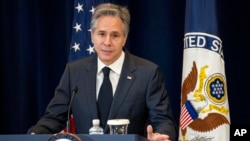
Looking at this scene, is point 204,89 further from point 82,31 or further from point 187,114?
point 82,31

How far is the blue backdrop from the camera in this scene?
4.89 meters

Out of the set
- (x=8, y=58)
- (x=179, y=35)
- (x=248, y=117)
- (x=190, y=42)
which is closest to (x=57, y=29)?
(x=8, y=58)

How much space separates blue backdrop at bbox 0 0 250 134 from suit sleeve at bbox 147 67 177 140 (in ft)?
5.14

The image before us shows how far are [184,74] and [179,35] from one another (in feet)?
2.83

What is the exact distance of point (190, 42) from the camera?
4.08m

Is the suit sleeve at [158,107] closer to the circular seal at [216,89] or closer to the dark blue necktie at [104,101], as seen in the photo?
the dark blue necktie at [104,101]

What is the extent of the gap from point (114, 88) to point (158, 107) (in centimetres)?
29

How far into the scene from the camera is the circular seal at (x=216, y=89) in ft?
12.9

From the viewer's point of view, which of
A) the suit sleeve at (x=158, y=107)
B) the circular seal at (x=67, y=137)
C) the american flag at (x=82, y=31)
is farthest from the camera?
the american flag at (x=82, y=31)

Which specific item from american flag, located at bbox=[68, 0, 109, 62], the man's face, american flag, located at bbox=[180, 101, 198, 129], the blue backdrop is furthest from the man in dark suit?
the blue backdrop

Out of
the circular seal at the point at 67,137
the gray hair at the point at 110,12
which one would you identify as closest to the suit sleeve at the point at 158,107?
the gray hair at the point at 110,12

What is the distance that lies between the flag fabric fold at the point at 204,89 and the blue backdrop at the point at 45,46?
812 mm

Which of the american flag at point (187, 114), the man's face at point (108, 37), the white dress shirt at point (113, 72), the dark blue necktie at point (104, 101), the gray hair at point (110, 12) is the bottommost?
the american flag at point (187, 114)

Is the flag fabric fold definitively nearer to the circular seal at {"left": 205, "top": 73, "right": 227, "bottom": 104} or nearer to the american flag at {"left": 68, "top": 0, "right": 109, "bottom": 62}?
the circular seal at {"left": 205, "top": 73, "right": 227, "bottom": 104}
